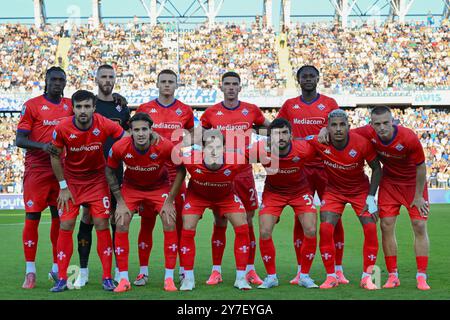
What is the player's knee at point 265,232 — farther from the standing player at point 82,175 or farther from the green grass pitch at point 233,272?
the standing player at point 82,175

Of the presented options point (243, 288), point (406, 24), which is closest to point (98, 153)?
point (243, 288)

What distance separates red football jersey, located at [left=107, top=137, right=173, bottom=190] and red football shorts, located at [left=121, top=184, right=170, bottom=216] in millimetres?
63

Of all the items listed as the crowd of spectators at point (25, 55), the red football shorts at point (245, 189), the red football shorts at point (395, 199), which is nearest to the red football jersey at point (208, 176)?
the red football shorts at point (245, 189)

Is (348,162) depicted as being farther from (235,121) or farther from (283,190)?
(235,121)

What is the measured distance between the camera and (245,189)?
8.41 metres

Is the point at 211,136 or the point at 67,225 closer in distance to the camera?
the point at 67,225

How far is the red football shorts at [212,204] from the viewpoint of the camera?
7.73 meters

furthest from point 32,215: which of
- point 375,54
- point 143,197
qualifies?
point 375,54

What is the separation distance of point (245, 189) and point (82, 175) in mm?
2009

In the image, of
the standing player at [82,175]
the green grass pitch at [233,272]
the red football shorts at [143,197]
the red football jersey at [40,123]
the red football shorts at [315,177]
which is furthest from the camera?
the red football shorts at [315,177]

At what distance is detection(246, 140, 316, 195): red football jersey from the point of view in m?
7.77

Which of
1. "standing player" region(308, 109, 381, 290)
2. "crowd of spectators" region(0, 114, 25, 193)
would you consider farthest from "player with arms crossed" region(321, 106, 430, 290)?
"crowd of spectators" region(0, 114, 25, 193)

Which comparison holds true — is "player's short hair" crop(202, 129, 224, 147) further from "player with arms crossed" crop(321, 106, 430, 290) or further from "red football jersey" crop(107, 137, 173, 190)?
"player with arms crossed" crop(321, 106, 430, 290)
